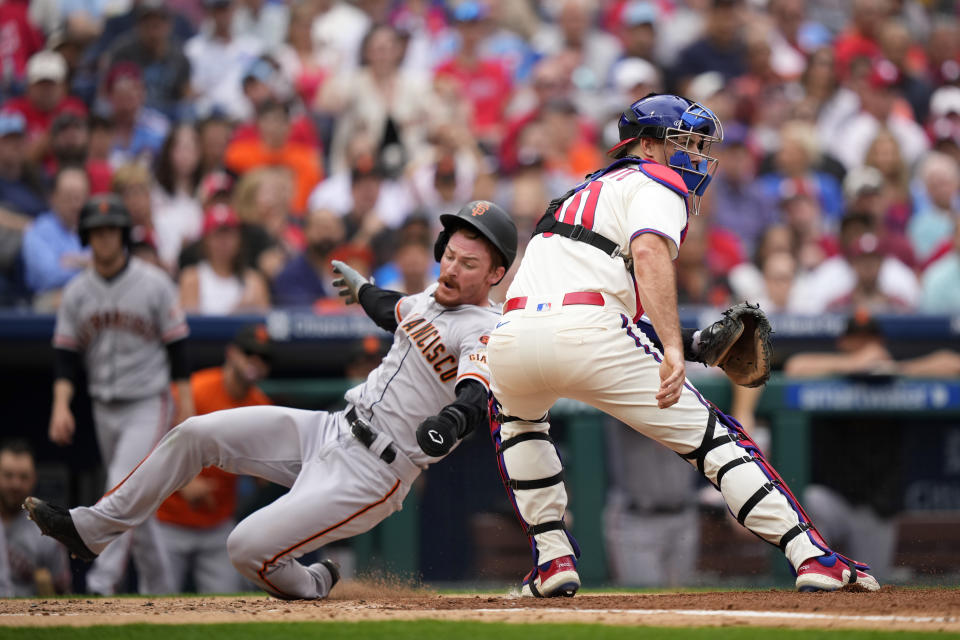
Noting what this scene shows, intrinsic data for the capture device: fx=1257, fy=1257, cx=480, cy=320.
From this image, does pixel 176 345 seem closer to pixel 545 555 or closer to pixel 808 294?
pixel 545 555

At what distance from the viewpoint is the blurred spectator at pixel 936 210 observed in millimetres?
9570

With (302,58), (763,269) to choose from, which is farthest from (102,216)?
(763,269)

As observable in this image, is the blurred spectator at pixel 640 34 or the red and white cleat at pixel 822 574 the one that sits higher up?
the blurred spectator at pixel 640 34

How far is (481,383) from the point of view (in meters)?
4.42

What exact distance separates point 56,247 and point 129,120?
5.77ft

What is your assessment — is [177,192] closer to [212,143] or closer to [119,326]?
[212,143]

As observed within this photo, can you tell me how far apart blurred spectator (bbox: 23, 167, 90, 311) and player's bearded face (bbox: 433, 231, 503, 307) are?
3558 millimetres

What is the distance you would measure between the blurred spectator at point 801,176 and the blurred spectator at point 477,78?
222cm

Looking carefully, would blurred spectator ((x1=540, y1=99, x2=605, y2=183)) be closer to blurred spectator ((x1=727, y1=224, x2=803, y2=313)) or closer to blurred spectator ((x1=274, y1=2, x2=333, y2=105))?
blurred spectator ((x1=727, y1=224, x2=803, y2=313))

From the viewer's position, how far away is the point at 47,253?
7.65 meters

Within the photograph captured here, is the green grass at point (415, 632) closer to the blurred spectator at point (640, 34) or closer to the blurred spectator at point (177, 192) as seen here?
the blurred spectator at point (177, 192)

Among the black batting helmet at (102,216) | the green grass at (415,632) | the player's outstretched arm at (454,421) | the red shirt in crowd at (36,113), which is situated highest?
the red shirt in crowd at (36,113)

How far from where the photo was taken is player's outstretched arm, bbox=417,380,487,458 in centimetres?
414

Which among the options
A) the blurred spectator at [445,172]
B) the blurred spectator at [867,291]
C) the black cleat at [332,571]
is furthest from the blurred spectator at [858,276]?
the black cleat at [332,571]
